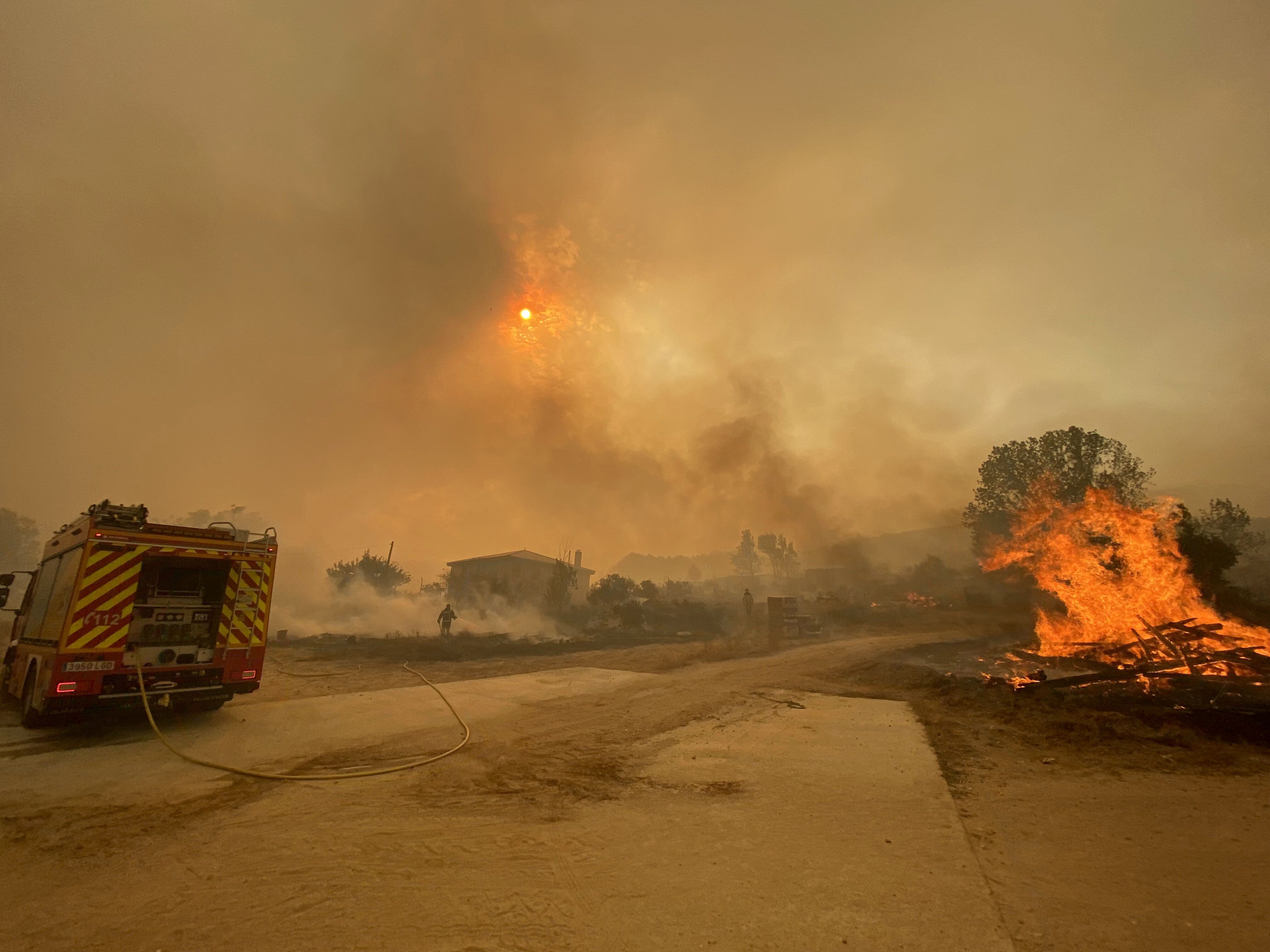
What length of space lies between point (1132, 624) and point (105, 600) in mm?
20206

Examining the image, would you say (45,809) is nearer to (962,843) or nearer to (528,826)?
(528,826)

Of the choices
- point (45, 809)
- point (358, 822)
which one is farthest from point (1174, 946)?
point (45, 809)

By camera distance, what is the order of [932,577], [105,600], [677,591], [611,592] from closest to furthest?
[105,600]
[611,592]
[932,577]
[677,591]

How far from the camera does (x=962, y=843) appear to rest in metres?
4.71

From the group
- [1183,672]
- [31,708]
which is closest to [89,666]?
[31,708]

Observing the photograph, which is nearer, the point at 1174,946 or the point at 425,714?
the point at 1174,946

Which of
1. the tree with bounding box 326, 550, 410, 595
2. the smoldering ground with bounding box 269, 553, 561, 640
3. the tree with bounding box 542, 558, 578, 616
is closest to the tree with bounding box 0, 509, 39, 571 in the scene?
the tree with bounding box 326, 550, 410, 595

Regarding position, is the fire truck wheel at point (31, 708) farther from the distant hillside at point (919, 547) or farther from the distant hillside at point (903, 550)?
the distant hillside at point (919, 547)

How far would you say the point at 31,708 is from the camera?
805 cm

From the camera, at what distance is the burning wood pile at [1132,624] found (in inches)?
365

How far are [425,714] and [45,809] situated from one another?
5170 millimetres

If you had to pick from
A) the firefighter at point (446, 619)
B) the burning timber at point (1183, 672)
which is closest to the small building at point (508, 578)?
the firefighter at point (446, 619)

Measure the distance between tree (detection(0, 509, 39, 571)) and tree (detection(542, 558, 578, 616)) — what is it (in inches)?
2438

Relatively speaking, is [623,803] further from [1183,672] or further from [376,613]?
[376,613]
